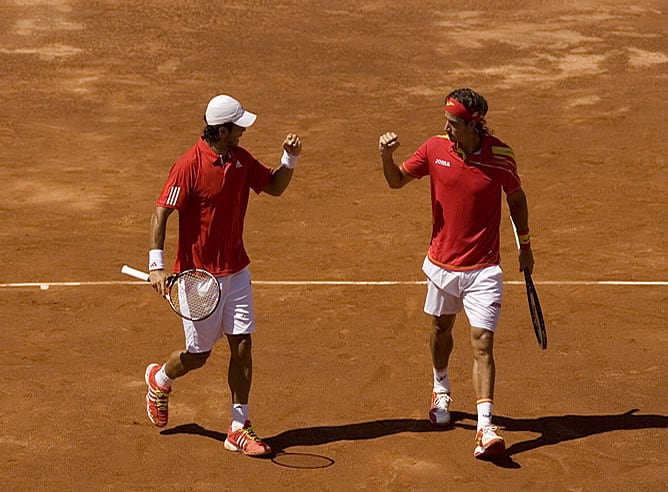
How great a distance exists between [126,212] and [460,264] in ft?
24.8

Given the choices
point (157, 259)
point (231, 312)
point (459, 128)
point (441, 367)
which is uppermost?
point (459, 128)

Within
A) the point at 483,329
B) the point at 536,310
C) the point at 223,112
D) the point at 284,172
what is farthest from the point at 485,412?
the point at 223,112

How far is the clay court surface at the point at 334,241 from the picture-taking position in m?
10.8

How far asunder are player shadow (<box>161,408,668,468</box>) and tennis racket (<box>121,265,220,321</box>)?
1175 millimetres

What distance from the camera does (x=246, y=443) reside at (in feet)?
34.8

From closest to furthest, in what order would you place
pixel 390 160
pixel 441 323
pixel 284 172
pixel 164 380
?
pixel 284 172 → pixel 390 160 → pixel 164 380 → pixel 441 323

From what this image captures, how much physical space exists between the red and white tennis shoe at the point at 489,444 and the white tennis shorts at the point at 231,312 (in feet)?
6.04

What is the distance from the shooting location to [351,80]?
23.8m

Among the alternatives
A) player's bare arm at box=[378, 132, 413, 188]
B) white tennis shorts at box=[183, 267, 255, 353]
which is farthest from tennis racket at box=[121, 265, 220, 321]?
player's bare arm at box=[378, 132, 413, 188]

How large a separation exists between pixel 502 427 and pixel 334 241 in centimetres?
550

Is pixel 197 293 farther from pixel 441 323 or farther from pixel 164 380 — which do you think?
pixel 441 323

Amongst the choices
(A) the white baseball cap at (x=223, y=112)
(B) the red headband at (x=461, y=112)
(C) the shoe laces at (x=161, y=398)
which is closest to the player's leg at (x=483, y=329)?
(B) the red headband at (x=461, y=112)

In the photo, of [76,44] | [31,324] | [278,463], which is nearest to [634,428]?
[278,463]

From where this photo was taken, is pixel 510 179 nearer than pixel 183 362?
Yes
